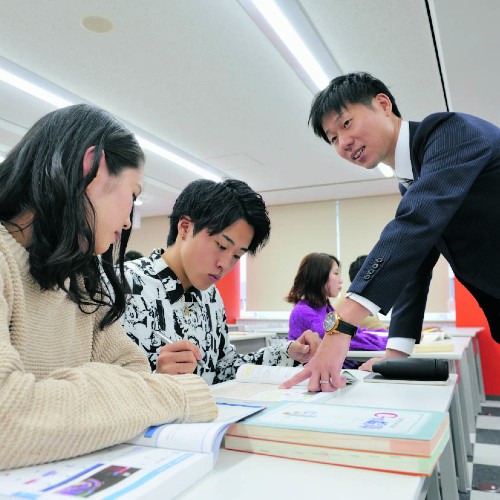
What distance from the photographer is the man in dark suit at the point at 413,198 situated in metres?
1.02

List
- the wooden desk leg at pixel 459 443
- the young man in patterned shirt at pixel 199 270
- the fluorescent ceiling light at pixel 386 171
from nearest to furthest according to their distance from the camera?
the young man in patterned shirt at pixel 199 270 → the wooden desk leg at pixel 459 443 → the fluorescent ceiling light at pixel 386 171

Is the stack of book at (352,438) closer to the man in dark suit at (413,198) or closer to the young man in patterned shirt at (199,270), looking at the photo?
the man in dark suit at (413,198)

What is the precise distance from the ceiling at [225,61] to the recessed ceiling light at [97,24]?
0.03 meters

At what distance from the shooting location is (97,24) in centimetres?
255

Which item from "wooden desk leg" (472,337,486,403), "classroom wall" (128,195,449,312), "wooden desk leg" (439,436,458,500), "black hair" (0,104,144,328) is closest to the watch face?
"black hair" (0,104,144,328)

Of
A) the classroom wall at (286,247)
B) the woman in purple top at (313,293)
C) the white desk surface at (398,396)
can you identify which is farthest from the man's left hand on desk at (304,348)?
the classroom wall at (286,247)

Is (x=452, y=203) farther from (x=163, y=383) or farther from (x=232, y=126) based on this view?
(x=232, y=126)

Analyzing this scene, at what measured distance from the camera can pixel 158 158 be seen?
479cm

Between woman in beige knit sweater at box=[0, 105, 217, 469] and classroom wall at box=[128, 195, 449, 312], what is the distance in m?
5.56

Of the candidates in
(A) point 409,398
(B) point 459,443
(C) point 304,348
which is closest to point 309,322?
(B) point 459,443

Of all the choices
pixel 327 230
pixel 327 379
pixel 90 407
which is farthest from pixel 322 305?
pixel 327 230

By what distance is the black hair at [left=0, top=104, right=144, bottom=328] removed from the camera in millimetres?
711

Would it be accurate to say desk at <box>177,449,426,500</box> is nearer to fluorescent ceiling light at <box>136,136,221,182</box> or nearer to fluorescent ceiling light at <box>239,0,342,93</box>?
fluorescent ceiling light at <box>239,0,342,93</box>

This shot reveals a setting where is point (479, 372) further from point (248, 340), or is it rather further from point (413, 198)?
point (413, 198)
